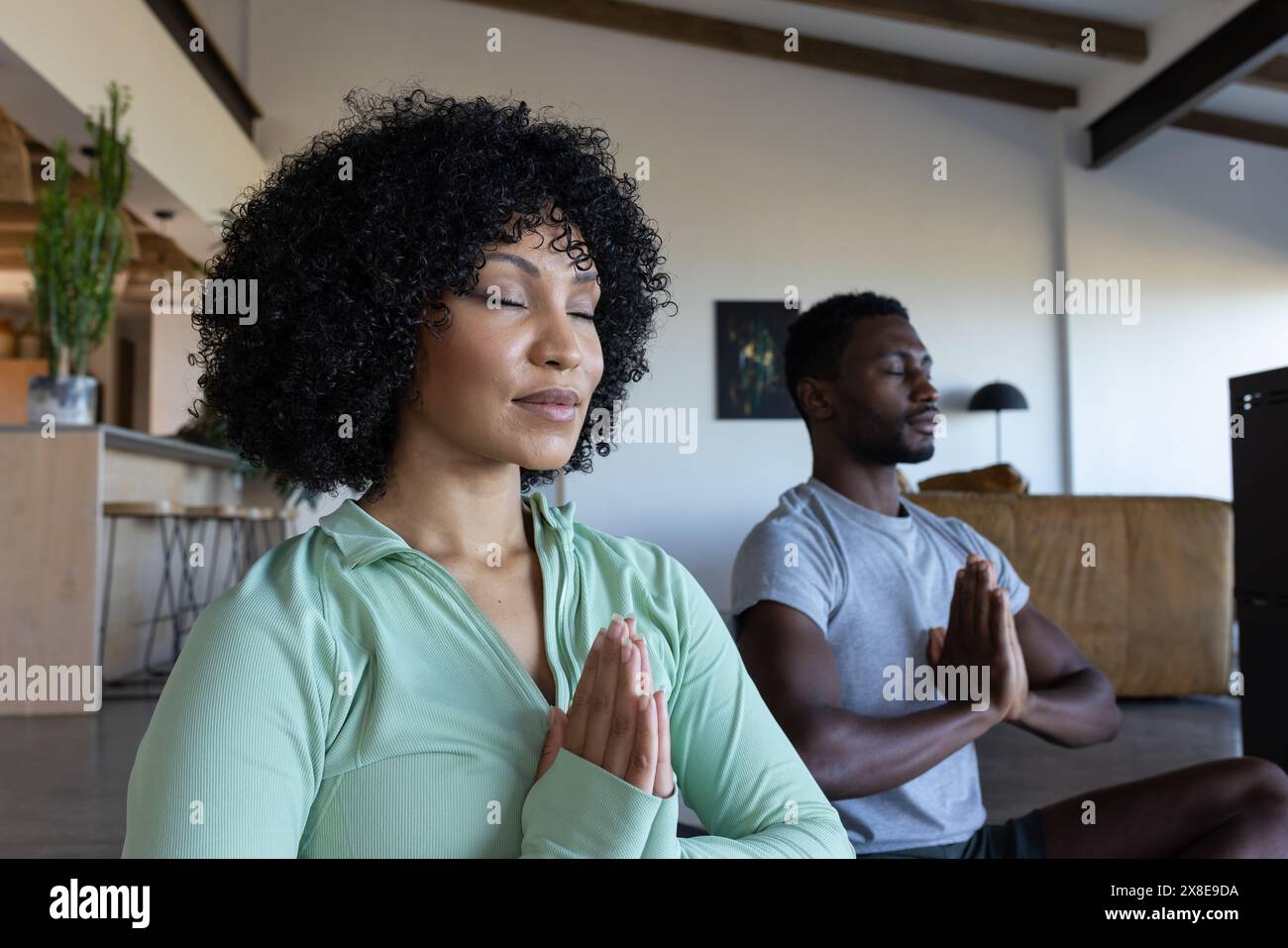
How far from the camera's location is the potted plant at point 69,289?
164 inches

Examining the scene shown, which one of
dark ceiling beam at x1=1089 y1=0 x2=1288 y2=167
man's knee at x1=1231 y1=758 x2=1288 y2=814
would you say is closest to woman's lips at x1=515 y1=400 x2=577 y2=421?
man's knee at x1=1231 y1=758 x2=1288 y2=814

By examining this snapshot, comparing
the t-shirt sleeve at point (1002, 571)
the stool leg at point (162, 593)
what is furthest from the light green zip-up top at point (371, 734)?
the stool leg at point (162, 593)

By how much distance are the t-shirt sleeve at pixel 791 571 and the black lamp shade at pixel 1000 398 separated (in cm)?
647

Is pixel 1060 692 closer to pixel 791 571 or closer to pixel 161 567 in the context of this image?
pixel 791 571

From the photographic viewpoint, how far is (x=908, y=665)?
1589 mm

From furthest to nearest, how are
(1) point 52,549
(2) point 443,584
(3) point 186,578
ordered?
(3) point 186,578 < (1) point 52,549 < (2) point 443,584

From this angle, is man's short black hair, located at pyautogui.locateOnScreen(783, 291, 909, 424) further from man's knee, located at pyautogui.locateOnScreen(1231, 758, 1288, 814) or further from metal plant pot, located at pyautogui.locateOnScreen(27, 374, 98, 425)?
metal plant pot, located at pyautogui.locateOnScreen(27, 374, 98, 425)

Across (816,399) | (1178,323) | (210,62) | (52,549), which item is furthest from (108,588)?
(1178,323)

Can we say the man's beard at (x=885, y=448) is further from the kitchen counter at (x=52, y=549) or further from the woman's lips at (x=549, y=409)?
the kitchen counter at (x=52, y=549)

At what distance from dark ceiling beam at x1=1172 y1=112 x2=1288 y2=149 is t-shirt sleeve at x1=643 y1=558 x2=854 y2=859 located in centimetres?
832

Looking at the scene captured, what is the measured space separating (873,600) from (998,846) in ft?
1.21
